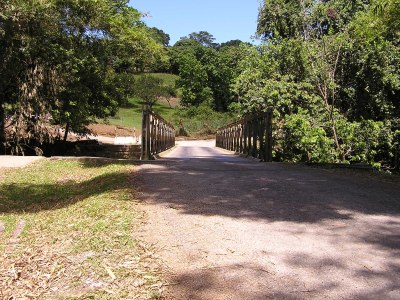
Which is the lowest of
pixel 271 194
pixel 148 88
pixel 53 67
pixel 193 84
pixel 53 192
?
pixel 53 192

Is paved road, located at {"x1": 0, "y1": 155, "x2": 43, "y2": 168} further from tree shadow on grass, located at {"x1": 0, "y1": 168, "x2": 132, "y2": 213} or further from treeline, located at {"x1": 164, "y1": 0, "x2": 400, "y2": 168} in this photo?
treeline, located at {"x1": 164, "y1": 0, "x2": 400, "y2": 168}

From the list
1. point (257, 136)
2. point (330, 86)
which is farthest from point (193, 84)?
point (257, 136)

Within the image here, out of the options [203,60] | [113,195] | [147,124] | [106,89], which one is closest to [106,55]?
[106,89]

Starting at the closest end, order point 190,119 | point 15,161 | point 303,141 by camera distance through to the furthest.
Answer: point 15,161 < point 303,141 < point 190,119

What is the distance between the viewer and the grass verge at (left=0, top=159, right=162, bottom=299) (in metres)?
2.99

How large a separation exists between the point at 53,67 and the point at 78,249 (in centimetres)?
1341

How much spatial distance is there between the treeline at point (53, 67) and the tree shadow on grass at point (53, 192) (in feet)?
20.5

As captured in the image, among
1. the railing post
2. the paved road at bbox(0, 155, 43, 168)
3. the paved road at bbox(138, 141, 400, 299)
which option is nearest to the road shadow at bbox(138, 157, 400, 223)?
the paved road at bbox(138, 141, 400, 299)

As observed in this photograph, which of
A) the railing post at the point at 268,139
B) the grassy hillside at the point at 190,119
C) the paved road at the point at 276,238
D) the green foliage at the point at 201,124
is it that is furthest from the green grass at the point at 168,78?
the paved road at the point at 276,238

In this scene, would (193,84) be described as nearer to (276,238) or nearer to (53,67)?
(53,67)

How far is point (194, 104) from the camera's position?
76625mm

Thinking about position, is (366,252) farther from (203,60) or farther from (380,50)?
(203,60)

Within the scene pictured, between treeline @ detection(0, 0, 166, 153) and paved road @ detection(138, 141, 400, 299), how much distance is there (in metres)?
9.97

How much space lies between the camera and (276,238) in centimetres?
377
